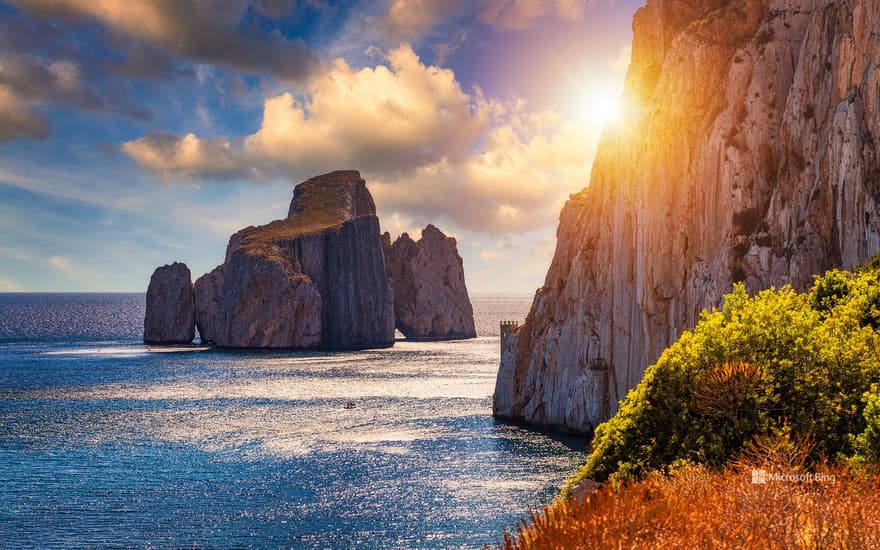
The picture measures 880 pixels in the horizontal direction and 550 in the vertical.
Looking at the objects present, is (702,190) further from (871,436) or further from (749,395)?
(871,436)

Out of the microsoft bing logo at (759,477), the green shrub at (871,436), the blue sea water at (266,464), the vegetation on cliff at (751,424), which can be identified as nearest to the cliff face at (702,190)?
the blue sea water at (266,464)

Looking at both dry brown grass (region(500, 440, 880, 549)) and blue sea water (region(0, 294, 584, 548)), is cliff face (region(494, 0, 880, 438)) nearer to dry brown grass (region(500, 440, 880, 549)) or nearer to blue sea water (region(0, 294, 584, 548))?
blue sea water (region(0, 294, 584, 548))

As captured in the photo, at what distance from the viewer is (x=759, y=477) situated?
15.4 m

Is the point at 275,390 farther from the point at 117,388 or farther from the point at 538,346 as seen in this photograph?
the point at 538,346

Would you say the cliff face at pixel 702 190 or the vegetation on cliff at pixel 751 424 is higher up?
the cliff face at pixel 702 190

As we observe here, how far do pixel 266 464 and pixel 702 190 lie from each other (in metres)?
49.1

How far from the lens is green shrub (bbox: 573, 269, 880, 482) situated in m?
22.8

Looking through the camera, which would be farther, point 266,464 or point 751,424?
point 266,464

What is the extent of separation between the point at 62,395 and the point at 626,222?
9302 cm

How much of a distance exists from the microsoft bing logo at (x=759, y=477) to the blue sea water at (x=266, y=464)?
30.2 m

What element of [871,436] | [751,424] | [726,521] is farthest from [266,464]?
[726,521]

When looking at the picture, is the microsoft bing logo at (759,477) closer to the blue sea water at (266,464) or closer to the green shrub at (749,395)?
the green shrub at (749,395)

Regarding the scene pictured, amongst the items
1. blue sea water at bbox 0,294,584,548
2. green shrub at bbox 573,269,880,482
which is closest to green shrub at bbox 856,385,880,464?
green shrub at bbox 573,269,880,482

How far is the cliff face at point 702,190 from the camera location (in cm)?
4916
